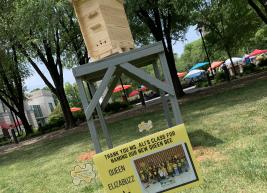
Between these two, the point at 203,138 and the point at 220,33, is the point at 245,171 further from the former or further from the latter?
the point at 220,33

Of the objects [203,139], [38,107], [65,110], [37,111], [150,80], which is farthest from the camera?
[38,107]

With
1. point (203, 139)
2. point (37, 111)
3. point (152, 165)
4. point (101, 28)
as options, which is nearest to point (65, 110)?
point (203, 139)

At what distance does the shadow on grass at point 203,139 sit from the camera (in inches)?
343

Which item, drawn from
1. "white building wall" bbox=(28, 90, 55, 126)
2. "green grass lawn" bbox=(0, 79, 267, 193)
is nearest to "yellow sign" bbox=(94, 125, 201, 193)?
"green grass lawn" bbox=(0, 79, 267, 193)

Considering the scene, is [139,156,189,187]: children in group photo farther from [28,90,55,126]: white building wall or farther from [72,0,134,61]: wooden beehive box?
[28,90,55,126]: white building wall

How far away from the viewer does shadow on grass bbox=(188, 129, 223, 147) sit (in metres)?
8.70

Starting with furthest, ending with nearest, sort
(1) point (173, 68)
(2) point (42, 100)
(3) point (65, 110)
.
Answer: (2) point (42, 100) < (3) point (65, 110) < (1) point (173, 68)

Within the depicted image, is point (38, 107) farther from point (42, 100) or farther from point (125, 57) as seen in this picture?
point (125, 57)

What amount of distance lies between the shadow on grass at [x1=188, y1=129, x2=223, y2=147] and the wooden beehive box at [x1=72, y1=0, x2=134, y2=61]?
3.75 m

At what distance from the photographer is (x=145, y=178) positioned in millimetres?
3916

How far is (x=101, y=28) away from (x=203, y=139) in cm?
490

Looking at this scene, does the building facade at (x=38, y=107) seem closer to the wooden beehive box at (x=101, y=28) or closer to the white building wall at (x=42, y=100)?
the white building wall at (x=42, y=100)

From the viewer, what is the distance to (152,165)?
12.8ft

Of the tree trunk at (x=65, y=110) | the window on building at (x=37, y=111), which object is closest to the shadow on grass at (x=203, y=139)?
the tree trunk at (x=65, y=110)
